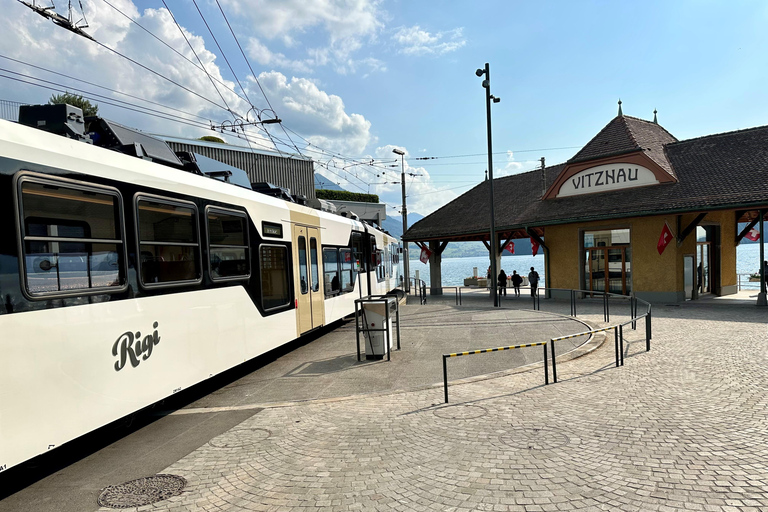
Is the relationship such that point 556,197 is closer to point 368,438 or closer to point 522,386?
point 522,386

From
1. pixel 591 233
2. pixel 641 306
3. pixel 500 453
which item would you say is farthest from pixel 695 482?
pixel 591 233

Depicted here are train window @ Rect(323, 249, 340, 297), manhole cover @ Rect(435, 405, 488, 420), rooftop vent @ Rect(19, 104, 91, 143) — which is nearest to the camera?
rooftop vent @ Rect(19, 104, 91, 143)

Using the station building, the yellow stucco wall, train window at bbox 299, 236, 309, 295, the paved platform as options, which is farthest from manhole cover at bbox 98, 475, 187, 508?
the yellow stucco wall

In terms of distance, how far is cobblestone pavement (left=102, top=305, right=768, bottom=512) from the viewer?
13.8ft

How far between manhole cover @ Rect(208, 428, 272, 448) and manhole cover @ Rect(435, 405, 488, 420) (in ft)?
7.63

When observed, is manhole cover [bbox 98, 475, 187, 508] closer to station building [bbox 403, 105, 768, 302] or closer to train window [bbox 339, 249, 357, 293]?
train window [bbox 339, 249, 357, 293]

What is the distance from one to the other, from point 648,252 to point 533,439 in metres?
17.0

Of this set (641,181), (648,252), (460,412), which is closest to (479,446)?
(460,412)

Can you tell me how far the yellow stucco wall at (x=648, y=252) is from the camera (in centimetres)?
1903

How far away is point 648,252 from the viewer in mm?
19578

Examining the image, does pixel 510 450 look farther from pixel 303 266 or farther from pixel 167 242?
pixel 303 266

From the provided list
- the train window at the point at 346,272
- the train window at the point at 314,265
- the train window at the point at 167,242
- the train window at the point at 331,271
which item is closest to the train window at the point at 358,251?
the train window at the point at 346,272

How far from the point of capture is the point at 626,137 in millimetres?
21016

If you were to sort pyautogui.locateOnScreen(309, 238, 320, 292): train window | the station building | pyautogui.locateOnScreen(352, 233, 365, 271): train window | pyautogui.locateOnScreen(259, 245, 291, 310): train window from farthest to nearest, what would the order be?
1. the station building
2. pyautogui.locateOnScreen(352, 233, 365, 271): train window
3. pyautogui.locateOnScreen(309, 238, 320, 292): train window
4. pyautogui.locateOnScreen(259, 245, 291, 310): train window
